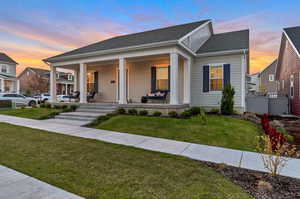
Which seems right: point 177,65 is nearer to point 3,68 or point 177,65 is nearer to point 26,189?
point 26,189

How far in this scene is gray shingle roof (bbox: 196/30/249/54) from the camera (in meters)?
10.4

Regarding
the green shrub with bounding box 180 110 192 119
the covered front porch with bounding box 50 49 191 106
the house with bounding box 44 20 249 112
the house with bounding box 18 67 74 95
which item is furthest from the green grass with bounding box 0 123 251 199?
the house with bounding box 18 67 74 95

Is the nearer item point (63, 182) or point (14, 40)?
point (63, 182)

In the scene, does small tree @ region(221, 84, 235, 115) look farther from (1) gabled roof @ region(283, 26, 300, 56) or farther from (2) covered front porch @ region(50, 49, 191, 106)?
(1) gabled roof @ region(283, 26, 300, 56)

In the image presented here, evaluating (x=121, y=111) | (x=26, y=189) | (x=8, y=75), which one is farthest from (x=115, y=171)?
(x=8, y=75)

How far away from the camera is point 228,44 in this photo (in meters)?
10.9

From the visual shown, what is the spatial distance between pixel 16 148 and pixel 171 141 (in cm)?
438

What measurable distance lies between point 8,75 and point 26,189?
34.9 m

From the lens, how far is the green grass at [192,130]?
18.5 feet

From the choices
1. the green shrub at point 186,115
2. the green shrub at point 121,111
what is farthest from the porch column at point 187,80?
the green shrub at point 121,111

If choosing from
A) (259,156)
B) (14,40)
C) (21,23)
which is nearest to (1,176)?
(259,156)

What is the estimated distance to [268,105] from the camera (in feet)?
45.1

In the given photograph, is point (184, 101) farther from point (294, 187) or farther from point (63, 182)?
point (63, 182)

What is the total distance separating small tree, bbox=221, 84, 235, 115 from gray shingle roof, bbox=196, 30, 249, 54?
2.60 m
